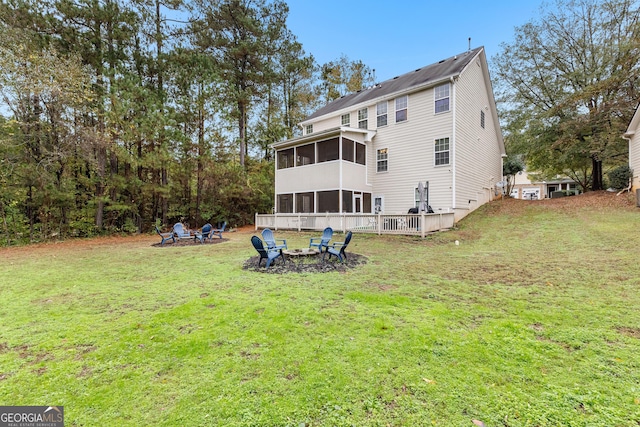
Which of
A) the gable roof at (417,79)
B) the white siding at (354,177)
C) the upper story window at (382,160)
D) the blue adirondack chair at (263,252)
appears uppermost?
the gable roof at (417,79)

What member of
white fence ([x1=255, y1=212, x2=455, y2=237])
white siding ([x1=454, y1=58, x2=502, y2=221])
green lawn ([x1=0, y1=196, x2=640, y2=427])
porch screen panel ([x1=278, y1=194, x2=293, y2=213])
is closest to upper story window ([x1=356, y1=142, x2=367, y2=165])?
white fence ([x1=255, y1=212, x2=455, y2=237])

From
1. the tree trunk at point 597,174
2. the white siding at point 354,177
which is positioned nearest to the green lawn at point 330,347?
the white siding at point 354,177

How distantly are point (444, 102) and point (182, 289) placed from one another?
15.2 meters

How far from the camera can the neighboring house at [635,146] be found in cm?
1448

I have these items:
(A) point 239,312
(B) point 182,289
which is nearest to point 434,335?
(A) point 239,312

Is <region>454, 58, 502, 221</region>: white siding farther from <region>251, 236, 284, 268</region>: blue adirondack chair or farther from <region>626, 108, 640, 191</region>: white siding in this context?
<region>251, 236, 284, 268</region>: blue adirondack chair

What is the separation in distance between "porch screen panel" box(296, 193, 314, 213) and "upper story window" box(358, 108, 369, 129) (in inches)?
226

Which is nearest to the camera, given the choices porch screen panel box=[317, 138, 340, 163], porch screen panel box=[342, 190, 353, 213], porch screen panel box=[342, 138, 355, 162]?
porch screen panel box=[342, 190, 353, 213]

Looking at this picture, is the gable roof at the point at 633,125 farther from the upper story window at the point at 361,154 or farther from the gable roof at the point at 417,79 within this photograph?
the upper story window at the point at 361,154

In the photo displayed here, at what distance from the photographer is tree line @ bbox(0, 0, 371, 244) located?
40.5 feet

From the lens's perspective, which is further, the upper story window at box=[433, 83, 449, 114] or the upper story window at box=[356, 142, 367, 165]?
the upper story window at box=[356, 142, 367, 165]

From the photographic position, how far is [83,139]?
13352mm

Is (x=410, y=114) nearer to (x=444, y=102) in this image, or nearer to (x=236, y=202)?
(x=444, y=102)

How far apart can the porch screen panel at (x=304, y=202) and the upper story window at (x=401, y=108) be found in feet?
22.9
